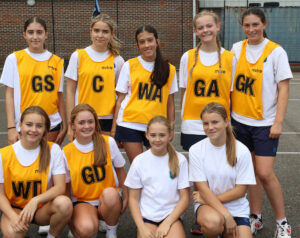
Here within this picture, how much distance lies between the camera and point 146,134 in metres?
3.32

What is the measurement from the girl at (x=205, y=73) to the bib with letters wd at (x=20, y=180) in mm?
1408

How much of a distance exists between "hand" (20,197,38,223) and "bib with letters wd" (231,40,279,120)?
195 centimetres

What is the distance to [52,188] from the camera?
10.5 feet

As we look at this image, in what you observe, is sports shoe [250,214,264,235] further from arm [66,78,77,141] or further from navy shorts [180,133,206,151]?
arm [66,78,77,141]

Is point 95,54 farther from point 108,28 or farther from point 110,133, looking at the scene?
point 110,133

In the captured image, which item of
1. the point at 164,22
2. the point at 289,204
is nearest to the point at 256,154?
the point at 289,204

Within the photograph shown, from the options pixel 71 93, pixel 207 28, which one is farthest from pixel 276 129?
pixel 71 93

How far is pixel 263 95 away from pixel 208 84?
49 cm

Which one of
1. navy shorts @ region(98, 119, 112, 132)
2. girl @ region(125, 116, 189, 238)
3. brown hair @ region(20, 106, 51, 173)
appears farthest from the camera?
navy shorts @ region(98, 119, 112, 132)

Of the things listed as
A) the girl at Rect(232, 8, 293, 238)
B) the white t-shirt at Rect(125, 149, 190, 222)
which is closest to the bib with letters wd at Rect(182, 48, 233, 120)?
the girl at Rect(232, 8, 293, 238)

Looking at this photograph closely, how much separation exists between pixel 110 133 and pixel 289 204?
209 cm

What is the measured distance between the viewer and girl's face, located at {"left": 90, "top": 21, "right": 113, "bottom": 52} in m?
3.77

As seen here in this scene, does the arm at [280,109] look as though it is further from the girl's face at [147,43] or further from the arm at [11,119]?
the arm at [11,119]

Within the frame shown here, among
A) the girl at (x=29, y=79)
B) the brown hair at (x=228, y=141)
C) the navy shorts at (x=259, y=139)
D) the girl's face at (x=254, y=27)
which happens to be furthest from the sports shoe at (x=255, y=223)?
the girl at (x=29, y=79)
